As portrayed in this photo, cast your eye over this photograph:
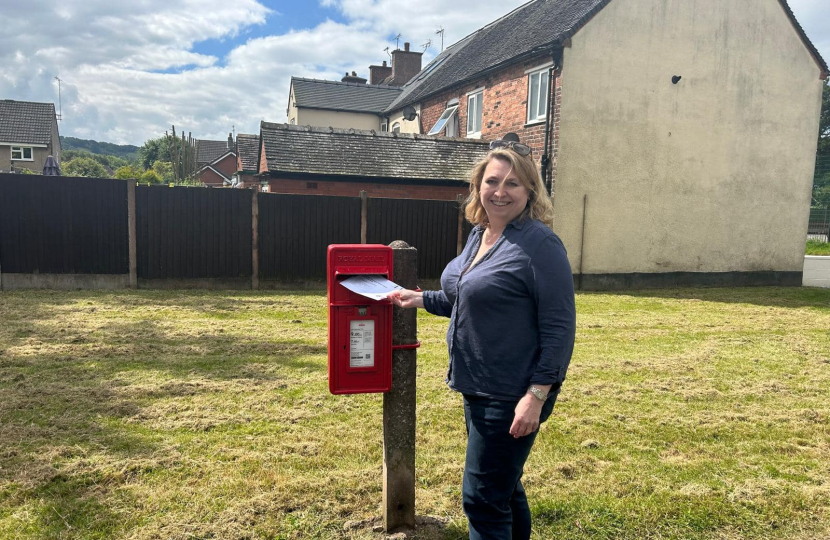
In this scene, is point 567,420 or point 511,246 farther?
point 567,420

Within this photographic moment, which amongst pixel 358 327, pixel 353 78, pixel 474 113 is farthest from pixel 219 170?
pixel 358 327

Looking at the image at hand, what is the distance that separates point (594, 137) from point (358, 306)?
1269 cm

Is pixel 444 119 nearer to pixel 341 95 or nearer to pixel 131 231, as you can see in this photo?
pixel 131 231

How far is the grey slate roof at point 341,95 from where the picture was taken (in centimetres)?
3092

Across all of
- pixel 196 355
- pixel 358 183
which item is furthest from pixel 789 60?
pixel 196 355

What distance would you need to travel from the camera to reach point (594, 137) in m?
14.3

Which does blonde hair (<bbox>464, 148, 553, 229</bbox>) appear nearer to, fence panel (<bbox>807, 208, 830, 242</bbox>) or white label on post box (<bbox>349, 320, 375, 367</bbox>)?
white label on post box (<bbox>349, 320, 375, 367</bbox>)

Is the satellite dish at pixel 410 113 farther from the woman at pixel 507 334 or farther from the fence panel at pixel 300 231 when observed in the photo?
the woman at pixel 507 334

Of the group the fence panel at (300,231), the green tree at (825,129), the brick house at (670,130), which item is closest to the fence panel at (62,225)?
the fence panel at (300,231)

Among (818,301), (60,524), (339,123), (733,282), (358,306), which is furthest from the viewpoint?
(339,123)

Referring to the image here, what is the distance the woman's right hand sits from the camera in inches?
109

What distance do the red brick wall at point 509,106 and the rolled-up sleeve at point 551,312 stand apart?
40.2ft

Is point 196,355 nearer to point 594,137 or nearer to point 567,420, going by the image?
point 567,420

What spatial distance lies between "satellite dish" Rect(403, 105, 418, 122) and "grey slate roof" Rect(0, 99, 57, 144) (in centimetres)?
3834
